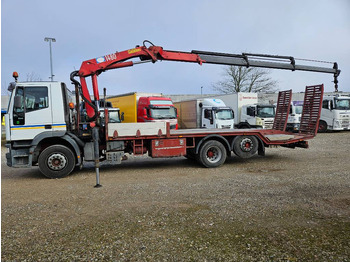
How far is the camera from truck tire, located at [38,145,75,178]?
705 centimetres

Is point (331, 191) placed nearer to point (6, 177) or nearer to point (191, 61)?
point (191, 61)

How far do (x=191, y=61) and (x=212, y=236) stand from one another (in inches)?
250

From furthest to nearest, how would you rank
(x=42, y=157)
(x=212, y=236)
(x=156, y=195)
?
(x=42, y=157) → (x=156, y=195) → (x=212, y=236)

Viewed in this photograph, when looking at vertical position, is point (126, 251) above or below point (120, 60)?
below

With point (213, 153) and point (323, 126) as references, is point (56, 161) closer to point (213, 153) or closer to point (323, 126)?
point (213, 153)

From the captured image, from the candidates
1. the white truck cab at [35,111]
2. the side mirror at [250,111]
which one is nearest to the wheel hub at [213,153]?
the white truck cab at [35,111]

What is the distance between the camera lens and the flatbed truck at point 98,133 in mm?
6883

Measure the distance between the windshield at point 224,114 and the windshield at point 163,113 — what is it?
148 inches

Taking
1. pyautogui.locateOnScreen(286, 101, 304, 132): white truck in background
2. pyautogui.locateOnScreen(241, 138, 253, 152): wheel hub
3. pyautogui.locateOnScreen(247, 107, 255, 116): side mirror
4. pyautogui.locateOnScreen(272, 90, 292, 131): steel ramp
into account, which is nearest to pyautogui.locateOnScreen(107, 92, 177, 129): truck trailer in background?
pyautogui.locateOnScreen(241, 138, 253, 152): wheel hub

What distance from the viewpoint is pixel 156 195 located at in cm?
544

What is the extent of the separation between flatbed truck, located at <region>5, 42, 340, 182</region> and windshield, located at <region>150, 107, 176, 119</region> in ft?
19.5

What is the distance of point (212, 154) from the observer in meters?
8.44

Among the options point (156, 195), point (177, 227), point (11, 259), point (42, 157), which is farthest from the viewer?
point (42, 157)

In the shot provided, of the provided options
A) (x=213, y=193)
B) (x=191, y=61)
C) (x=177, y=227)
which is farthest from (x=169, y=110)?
(x=177, y=227)
